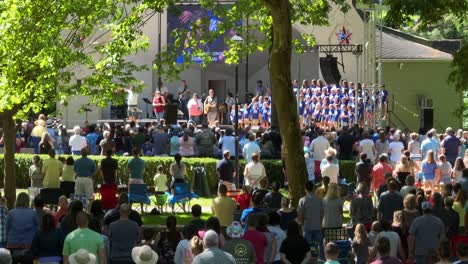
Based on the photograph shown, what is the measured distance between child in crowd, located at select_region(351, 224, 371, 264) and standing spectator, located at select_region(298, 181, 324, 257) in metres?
2.13

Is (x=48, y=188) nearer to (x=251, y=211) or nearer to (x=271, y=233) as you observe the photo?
(x=251, y=211)

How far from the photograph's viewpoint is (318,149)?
28844 millimetres

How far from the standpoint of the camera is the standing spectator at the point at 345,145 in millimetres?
31672

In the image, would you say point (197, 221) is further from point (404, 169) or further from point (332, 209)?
point (404, 169)

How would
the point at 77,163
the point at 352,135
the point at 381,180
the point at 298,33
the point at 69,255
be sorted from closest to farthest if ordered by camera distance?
the point at 69,255, the point at 77,163, the point at 381,180, the point at 352,135, the point at 298,33

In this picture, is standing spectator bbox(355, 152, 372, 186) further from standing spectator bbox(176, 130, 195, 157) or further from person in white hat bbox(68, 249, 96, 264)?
person in white hat bbox(68, 249, 96, 264)

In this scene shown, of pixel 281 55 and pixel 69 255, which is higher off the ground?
pixel 281 55

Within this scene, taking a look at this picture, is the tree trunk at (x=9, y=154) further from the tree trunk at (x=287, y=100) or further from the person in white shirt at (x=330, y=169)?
the person in white shirt at (x=330, y=169)

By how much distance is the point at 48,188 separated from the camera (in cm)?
2408

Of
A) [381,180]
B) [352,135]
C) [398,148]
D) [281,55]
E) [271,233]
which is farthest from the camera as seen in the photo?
[352,135]

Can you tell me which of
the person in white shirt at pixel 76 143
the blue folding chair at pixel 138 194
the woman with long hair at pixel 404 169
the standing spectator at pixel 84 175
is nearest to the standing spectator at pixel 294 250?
the standing spectator at pixel 84 175

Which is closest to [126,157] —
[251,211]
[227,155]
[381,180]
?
[227,155]

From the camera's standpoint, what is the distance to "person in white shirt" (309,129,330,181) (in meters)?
28.7

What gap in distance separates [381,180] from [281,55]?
4.79 m
